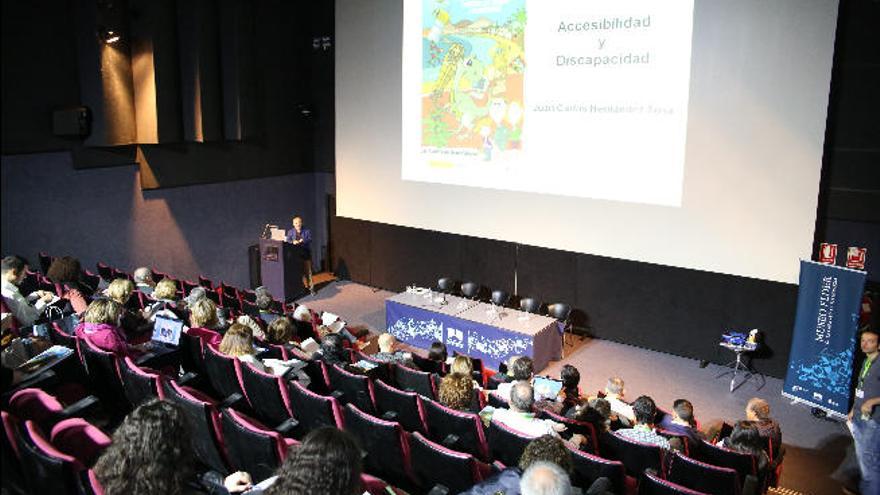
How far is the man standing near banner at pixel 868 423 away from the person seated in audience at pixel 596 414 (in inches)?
83.3

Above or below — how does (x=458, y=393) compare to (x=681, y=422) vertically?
above

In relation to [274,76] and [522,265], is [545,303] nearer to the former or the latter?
[522,265]

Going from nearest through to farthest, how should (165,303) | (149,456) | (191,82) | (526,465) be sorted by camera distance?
(149,456)
(526,465)
(165,303)
(191,82)

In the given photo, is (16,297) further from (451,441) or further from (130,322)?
(451,441)

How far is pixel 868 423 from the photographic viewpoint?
579cm

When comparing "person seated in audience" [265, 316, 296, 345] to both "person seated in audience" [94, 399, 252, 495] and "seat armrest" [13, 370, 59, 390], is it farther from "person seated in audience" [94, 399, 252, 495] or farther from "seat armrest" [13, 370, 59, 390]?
"person seated in audience" [94, 399, 252, 495]

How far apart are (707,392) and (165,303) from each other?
5.89 metres

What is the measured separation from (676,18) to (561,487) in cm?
630

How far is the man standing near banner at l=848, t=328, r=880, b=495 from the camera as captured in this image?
5754 mm

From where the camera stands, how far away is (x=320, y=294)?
468 inches

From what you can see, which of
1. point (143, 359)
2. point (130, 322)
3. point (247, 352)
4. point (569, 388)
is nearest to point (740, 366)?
point (569, 388)

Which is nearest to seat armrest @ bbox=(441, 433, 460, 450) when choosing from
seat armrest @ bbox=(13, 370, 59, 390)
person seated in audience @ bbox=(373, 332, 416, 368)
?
person seated in audience @ bbox=(373, 332, 416, 368)

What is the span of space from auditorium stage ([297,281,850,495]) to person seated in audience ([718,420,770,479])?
1.54 meters

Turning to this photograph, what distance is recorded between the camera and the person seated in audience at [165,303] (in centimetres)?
705
